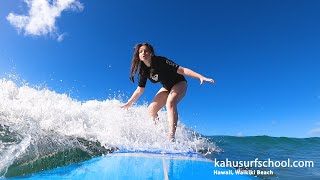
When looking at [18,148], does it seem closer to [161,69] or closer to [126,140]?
[126,140]

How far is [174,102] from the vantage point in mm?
5500

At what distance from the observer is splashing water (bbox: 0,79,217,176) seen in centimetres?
Answer: 393

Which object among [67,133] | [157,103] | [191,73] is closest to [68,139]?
[67,133]

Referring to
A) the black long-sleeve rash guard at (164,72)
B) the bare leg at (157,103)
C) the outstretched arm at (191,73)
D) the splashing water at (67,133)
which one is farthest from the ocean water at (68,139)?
the outstretched arm at (191,73)

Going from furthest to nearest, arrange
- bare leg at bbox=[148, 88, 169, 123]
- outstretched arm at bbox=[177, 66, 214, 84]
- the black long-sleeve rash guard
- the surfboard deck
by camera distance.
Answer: bare leg at bbox=[148, 88, 169, 123] < the black long-sleeve rash guard < outstretched arm at bbox=[177, 66, 214, 84] < the surfboard deck

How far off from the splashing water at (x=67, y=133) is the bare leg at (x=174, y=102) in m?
0.21

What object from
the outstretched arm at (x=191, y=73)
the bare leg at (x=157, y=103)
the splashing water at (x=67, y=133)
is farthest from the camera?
the bare leg at (x=157, y=103)

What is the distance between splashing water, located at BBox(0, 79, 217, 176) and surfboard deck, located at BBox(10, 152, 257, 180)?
0.54 metres

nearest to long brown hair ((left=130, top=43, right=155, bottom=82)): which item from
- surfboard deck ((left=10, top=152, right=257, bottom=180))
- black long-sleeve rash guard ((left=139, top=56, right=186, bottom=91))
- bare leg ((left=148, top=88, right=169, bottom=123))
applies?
black long-sleeve rash guard ((left=139, top=56, right=186, bottom=91))

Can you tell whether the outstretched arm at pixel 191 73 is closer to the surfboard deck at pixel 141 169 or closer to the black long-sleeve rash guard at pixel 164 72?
the black long-sleeve rash guard at pixel 164 72

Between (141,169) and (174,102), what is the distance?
2281 millimetres

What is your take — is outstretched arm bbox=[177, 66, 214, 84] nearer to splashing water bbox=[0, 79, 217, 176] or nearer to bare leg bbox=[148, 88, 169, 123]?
bare leg bbox=[148, 88, 169, 123]

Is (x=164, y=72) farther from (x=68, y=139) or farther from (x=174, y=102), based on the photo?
(x=68, y=139)

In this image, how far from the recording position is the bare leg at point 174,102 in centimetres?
529
